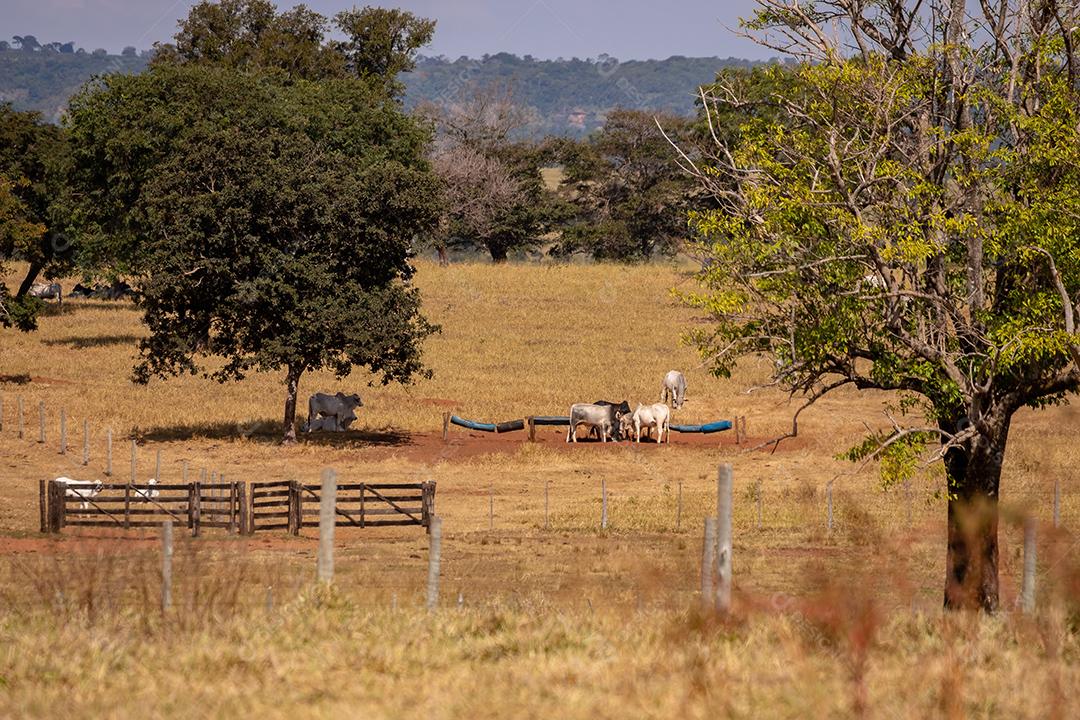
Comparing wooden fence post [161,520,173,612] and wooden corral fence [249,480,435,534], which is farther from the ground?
wooden fence post [161,520,173,612]

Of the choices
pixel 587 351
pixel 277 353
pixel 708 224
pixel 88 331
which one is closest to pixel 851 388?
pixel 587 351

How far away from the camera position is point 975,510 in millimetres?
17406

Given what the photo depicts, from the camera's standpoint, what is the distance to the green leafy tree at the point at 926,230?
61.3ft

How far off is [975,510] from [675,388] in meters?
35.9

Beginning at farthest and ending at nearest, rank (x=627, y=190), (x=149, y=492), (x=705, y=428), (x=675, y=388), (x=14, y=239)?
(x=627, y=190), (x=14, y=239), (x=675, y=388), (x=705, y=428), (x=149, y=492)

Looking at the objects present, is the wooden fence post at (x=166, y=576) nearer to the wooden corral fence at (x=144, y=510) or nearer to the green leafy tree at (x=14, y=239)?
the wooden corral fence at (x=144, y=510)

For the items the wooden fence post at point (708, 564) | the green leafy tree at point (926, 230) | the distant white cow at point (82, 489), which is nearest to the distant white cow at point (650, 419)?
the distant white cow at point (82, 489)

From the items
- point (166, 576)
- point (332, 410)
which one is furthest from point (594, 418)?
point (166, 576)

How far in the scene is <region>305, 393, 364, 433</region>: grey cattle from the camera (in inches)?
1898

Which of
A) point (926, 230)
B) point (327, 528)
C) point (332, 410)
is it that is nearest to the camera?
point (327, 528)

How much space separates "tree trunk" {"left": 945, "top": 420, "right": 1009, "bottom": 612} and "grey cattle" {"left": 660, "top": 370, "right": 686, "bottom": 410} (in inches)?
1279

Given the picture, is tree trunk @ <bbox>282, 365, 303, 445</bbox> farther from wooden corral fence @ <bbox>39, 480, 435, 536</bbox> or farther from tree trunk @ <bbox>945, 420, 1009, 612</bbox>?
tree trunk @ <bbox>945, 420, 1009, 612</bbox>

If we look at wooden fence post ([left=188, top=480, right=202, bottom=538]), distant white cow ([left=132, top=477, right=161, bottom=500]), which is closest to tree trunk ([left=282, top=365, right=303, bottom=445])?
distant white cow ([left=132, top=477, right=161, bottom=500])

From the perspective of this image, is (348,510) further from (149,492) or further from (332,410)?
(332,410)
